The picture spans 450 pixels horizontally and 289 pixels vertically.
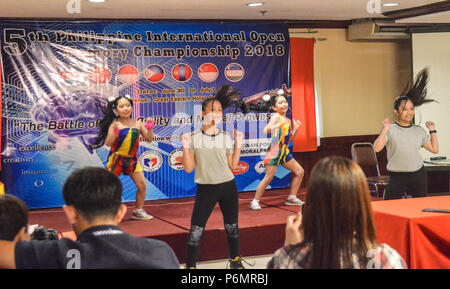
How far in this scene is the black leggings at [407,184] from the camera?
506 centimetres

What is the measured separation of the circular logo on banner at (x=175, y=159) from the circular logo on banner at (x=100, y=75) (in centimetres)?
120

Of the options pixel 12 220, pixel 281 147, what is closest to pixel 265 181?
pixel 281 147

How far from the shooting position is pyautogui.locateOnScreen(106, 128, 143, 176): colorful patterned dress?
5780mm

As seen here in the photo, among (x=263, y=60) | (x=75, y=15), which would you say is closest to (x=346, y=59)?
(x=263, y=60)

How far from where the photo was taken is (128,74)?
719 centimetres

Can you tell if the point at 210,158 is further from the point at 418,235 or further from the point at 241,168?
the point at 241,168

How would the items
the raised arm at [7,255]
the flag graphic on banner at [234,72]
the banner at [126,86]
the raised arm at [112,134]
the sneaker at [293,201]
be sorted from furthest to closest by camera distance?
1. the flag graphic on banner at [234,72]
2. the banner at [126,86]
3. the sneaker at [293,201]
4. the raised arm at [112,134]
5. the raised arm at [7,255]

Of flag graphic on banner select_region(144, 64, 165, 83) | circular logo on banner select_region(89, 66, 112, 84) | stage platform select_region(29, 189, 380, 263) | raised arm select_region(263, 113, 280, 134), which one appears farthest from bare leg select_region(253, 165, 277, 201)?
circular logo on banner select_region(89, 66, 112, 84)

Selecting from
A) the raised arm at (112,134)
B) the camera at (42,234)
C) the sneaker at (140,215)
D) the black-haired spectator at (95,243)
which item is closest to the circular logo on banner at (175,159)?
the sneaker at (140,215)

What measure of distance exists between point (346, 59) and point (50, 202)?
4448 mm

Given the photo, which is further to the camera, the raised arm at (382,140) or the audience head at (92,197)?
the raised arm at (382,140)

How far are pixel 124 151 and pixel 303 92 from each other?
3.09 meters

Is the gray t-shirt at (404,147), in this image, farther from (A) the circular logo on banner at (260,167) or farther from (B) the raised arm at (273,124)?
(A) the circular logo on banner at (260,167)

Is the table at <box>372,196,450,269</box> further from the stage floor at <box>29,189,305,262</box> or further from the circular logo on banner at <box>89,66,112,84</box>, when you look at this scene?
the circular logo on banner at <box>89,66,112,84</box>
